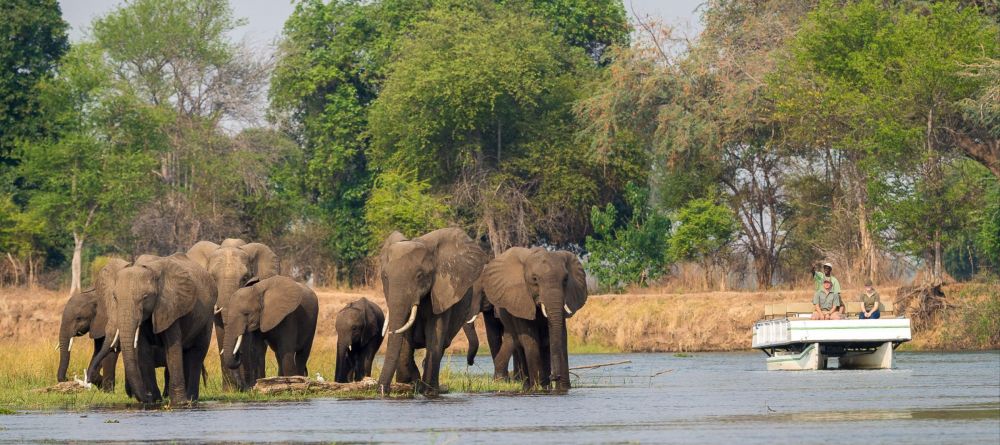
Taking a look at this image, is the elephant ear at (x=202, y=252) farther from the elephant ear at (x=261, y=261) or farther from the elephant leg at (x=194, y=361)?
the elephant leg at (x=194, y=361)

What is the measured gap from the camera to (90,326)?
32.2m

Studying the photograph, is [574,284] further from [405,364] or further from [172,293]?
[172,293]

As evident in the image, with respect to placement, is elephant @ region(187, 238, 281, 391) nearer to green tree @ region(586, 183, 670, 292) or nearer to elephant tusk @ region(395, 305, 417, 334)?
elephant tusk @ region(395, 305, 417, 334)

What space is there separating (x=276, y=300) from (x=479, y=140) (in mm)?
41852

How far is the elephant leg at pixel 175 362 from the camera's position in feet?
88.2

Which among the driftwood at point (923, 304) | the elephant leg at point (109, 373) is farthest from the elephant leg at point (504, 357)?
the driftwood at point (923, 304)

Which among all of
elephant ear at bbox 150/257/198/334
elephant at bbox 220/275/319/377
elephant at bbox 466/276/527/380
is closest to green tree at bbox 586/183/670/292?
elephant at bbox 466/276/527/380

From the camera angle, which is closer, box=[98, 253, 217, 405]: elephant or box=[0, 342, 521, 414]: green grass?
box=[98, 253, 217, 405]: elephant

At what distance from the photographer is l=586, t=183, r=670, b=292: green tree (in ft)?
232

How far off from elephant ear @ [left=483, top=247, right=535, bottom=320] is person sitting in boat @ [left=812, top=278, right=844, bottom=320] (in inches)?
361

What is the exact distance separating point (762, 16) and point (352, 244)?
19.7 meters

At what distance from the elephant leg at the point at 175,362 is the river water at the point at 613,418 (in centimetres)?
43

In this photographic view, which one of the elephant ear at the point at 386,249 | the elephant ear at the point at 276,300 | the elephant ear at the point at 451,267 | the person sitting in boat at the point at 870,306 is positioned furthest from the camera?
the person sitting in boat at the point at 870,306

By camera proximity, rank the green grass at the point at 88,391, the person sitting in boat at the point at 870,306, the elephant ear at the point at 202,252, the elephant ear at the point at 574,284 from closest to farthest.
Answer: the green grass at the point at 88,391 < the elephant ear at the point at 574,284 < the elephant ear at the point at 202,252 < the person sitting in boat at the point at 870,306
